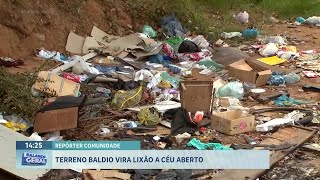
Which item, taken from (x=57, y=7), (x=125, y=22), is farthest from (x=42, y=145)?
(x=125, y=22)

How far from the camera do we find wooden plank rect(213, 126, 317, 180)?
173 inches

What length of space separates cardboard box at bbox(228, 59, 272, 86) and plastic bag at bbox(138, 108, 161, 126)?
1.91 meters

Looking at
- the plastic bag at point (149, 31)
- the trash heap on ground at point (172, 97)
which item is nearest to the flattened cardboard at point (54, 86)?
the trash heap on ground at point (172, 97)

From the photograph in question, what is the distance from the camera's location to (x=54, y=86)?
5.80 meters

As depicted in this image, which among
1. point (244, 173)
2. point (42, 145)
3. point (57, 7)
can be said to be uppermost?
point (57, 7)

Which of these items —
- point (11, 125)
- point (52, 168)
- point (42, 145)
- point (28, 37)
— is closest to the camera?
point (42, 145)

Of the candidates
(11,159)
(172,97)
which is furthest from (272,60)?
(11,159)

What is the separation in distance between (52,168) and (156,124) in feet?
4.92

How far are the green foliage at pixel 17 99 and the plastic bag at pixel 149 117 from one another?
1.04 meters

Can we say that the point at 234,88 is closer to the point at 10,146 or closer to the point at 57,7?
the point at 10,146

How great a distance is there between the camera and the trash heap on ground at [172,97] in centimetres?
509

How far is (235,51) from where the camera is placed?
27.5ft

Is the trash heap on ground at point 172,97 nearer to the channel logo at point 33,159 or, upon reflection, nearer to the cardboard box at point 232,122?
the cardboard box at point 232,122

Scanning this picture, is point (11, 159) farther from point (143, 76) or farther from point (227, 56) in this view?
point (227, 56)
